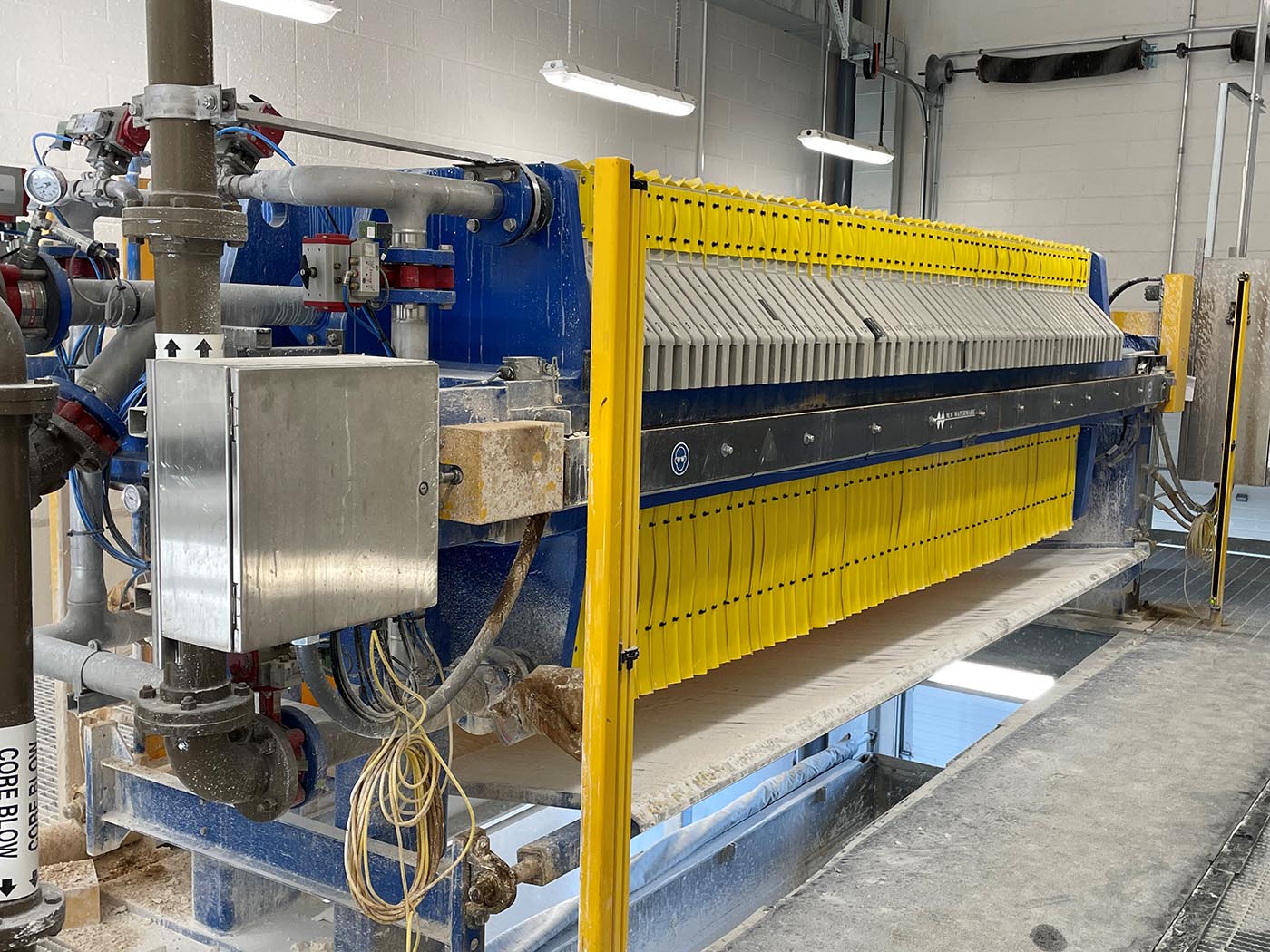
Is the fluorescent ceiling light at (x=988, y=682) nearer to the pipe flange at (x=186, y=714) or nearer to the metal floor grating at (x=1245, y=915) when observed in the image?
the metal floor grating at (x=1245, y=915)

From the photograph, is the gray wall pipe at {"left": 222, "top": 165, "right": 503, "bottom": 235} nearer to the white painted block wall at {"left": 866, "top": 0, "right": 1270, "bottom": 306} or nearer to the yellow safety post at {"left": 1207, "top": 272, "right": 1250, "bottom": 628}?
the yellow safety post at {"left": 1207, "top": 272, "right": 1250, "bottom": 628}

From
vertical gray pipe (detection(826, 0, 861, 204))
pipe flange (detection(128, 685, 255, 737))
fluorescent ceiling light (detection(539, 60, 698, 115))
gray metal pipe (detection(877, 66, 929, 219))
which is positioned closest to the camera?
pipe flange (detection(128, 685, 255, 737))

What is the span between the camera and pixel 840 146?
8070mm

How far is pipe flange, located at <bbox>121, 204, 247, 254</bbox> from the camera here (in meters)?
Answer: 1.61

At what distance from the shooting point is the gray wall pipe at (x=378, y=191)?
1896 mm

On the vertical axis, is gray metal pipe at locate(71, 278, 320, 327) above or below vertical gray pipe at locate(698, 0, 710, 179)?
below

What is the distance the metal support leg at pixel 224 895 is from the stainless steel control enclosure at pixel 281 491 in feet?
4.84

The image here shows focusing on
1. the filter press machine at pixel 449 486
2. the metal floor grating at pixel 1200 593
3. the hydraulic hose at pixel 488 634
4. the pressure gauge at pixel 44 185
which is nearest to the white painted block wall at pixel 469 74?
the pressure gauge at pixel 44 185

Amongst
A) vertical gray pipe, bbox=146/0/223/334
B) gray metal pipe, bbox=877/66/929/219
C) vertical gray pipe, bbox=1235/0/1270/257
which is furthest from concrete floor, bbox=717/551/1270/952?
gray metal pipe, bbox=877/66/929/219

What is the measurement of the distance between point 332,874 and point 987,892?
156 cm

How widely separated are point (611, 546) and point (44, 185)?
162 cm

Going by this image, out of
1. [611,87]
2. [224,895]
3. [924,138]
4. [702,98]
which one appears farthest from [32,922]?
[924,138]

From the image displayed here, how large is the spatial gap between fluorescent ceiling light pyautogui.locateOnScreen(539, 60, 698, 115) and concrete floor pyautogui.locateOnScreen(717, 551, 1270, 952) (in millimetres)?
3574

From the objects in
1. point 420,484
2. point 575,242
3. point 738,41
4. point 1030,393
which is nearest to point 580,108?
point 738,41
